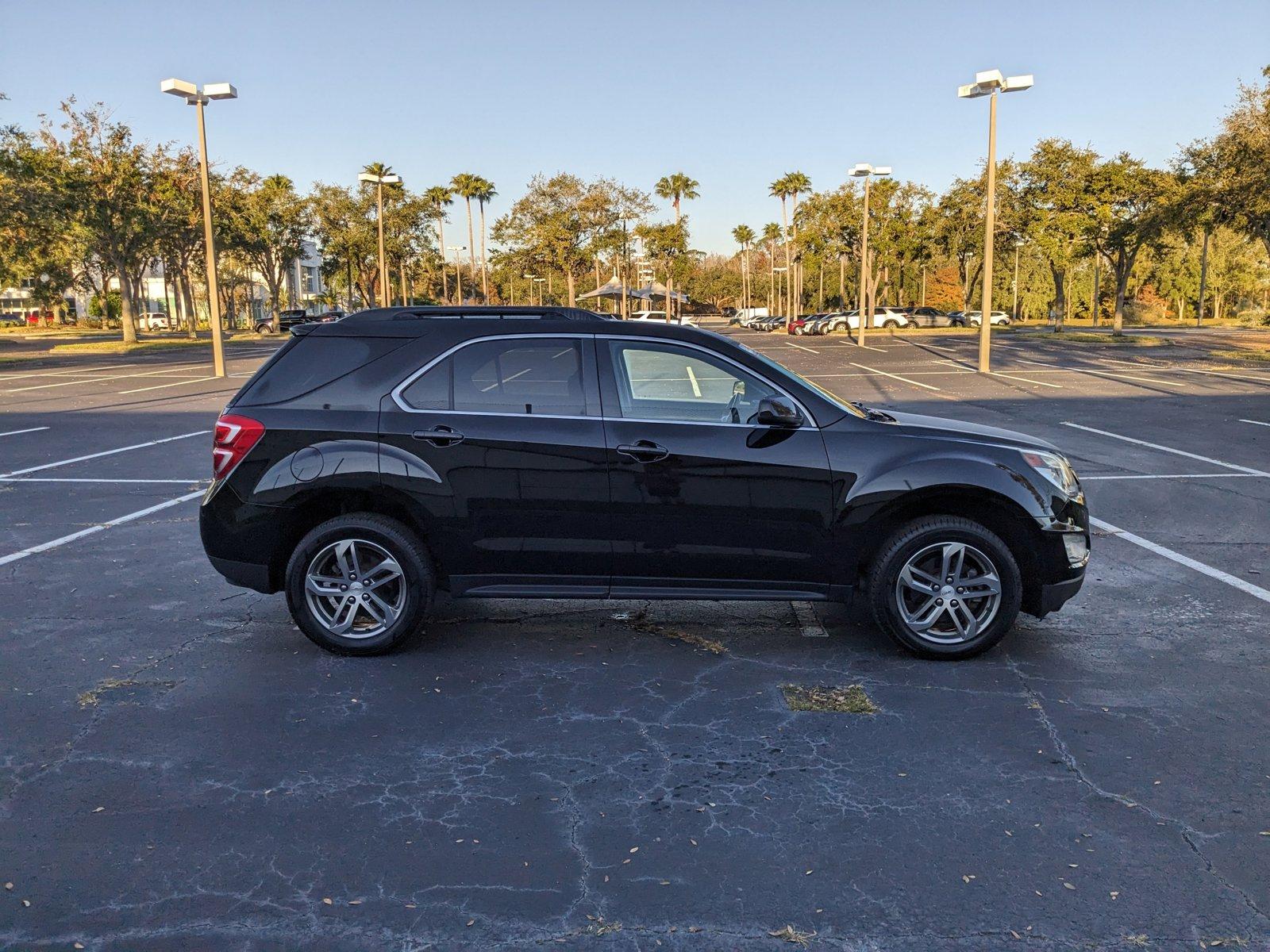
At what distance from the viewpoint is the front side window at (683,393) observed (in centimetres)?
520

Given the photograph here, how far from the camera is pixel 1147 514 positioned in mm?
8773

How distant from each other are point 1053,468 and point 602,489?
2.37m

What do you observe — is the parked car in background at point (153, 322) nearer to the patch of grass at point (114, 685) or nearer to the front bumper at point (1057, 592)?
the patch of grass at point (114, 685)

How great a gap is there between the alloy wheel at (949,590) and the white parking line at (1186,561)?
2416 millimetres

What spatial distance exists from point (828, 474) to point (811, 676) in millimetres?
1027

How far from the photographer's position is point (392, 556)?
5.17 metres

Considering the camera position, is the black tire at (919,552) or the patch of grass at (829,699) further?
the black tire at (919,552)

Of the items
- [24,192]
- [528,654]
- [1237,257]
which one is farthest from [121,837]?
[1237,257]

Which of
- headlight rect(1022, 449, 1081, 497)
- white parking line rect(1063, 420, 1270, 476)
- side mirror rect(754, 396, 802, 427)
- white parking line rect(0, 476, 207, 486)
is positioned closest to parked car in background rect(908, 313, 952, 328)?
white parking line rect(1063, 420, 1270, 476)

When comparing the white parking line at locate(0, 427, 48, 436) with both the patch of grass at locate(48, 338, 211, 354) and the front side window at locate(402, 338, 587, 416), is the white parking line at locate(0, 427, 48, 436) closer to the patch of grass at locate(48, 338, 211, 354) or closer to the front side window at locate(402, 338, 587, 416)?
the front side window at locate(402, 338, 587, 416)

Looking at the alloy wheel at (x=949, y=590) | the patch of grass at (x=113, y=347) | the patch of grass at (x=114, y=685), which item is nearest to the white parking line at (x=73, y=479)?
the patch of grass at (x=114, y=685)

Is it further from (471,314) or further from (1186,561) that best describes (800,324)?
(471,314)

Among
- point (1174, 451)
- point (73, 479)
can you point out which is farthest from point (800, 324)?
point (73, 479)

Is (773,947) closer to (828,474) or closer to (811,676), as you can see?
(811,676)
